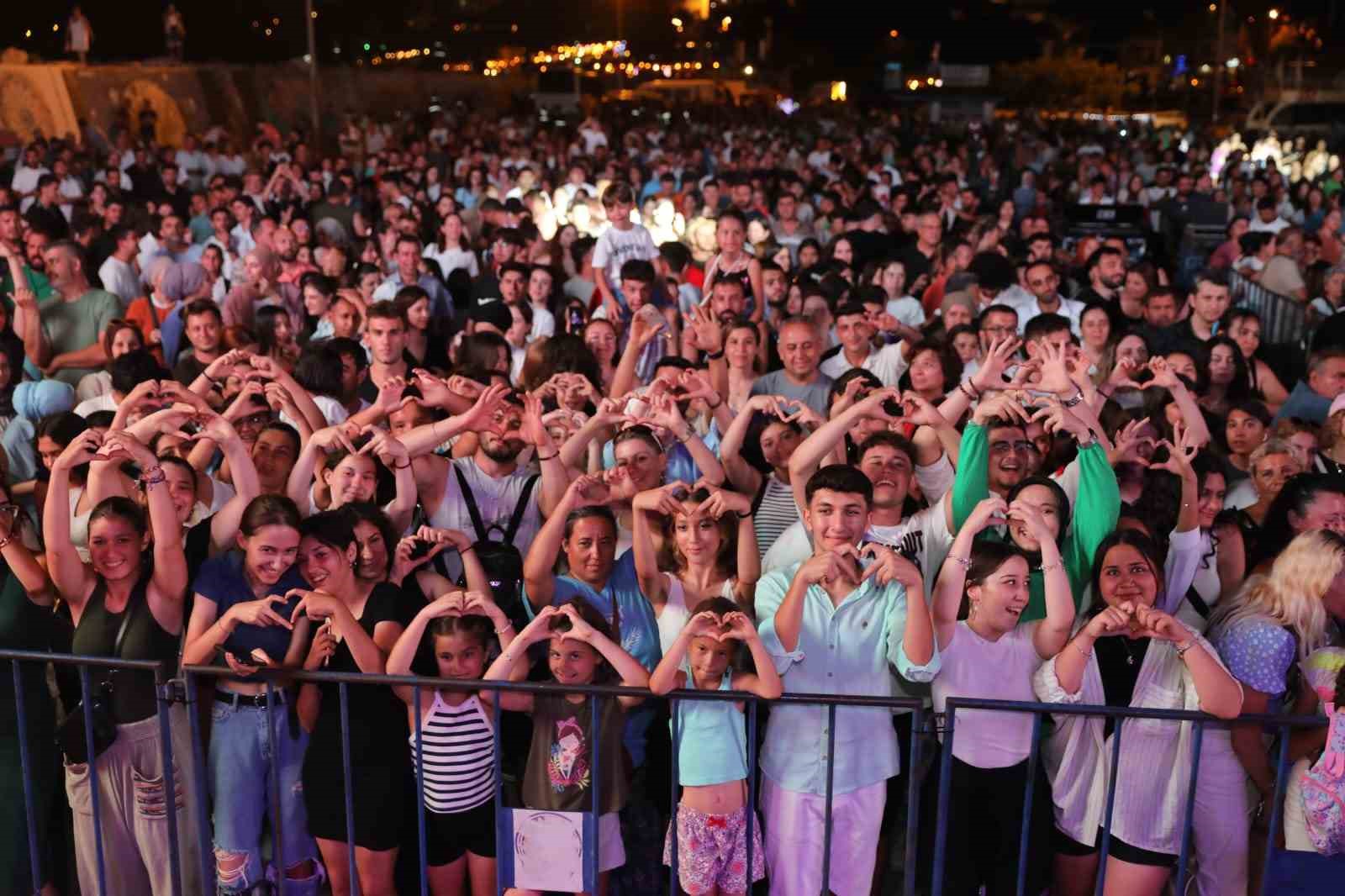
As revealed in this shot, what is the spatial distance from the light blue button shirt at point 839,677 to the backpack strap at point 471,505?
4.72 ft

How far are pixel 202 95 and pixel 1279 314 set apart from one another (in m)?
21.0

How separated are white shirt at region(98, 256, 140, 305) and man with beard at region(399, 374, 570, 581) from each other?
523cm

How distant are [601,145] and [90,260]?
1313cm

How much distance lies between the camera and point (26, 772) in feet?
13.9

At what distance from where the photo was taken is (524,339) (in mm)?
8758

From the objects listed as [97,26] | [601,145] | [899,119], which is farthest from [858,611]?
[899,119]

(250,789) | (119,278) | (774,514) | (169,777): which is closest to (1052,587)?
(774,514)

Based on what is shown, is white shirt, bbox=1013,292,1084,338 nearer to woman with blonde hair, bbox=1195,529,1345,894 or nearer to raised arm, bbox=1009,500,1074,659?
woman with blonde hair, bbox=1195,529,1345,894

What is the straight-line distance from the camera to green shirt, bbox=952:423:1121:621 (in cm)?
489

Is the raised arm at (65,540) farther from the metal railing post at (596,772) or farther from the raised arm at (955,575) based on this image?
the raised arm at (955,575)

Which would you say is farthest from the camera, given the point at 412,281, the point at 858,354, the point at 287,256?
the point at 287,256

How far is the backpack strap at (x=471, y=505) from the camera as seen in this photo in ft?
18.3

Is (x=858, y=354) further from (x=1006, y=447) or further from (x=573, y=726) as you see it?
(x=573, y=726)

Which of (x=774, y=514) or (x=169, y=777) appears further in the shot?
(x=774, y=514)
